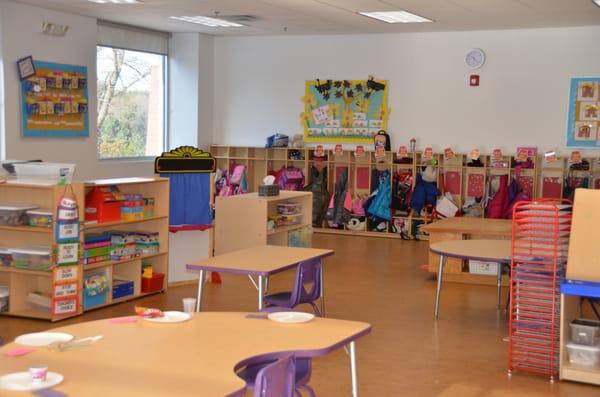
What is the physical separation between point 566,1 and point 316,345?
698 cm

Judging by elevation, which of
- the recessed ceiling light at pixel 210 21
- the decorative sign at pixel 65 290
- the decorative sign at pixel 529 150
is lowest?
the decorative sign at pixel 65 290

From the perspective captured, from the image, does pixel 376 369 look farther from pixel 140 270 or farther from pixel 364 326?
pixel 140 270

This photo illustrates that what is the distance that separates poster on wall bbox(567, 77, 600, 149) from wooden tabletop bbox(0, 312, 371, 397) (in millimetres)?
8313

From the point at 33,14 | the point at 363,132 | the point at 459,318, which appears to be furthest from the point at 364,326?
the point at 363,132

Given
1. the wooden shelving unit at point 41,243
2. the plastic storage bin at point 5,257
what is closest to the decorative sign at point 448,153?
the wooden shelving unit at point 41,243

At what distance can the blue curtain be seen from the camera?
8.27m

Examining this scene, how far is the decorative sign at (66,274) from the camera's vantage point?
22.3 feet

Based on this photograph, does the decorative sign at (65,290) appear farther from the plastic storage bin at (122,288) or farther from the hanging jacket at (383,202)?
the hanging jacket at (383,202)

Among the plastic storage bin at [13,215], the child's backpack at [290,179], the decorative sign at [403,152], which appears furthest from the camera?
the child's backpack at [290,179]

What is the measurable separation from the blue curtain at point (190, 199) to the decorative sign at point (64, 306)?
63.1 inches

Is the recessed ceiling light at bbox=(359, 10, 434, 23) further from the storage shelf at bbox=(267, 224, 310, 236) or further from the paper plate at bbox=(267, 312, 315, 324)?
the paper plate at bbox=(267, 312, 315, 324)

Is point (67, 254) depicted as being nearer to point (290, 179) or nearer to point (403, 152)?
point (290, 179)

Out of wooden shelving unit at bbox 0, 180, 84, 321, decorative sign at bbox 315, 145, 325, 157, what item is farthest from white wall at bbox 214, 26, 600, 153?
wooden shelving unit at bbox 0, 180, 84, 321

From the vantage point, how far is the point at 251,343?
3.54 metres
